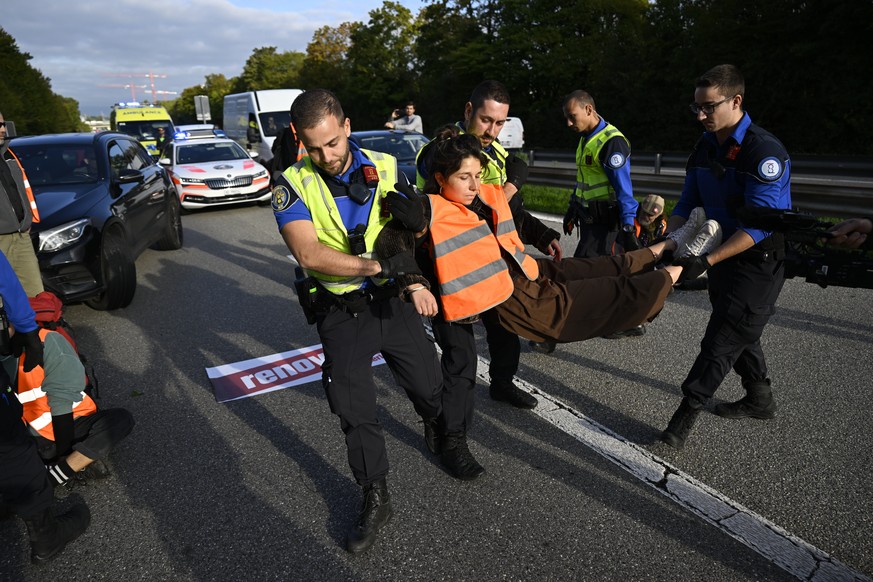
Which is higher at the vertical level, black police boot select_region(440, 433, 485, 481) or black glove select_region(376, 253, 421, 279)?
black glove select_region(376, 253, 421, 279)

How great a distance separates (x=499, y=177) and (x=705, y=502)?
2104 millimetres

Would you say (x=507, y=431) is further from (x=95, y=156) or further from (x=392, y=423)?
(x=95, y=156)

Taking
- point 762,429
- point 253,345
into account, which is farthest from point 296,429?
point 762,429

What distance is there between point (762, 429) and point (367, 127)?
5038 cm

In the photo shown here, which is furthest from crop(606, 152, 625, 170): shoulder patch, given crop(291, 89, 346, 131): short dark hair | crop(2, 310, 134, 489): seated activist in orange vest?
crop(2, 310, 134, 489): seated activist in orange vest

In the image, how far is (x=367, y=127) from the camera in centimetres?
5097

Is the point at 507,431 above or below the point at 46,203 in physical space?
below

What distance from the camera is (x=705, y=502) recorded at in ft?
9.30

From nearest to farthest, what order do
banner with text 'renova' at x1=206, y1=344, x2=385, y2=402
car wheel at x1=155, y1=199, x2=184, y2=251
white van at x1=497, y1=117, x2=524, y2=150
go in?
banner with text 'renova' at x1=206, y1=344, x2=385, y2=402, car wheel at x1=155, y1=199, x2=184, y2=251, white van at x1=497, y1=117, x2=524, y2=150

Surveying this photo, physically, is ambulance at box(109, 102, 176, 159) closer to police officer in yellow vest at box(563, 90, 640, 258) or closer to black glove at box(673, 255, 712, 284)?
police officer in yellow vest at box(563, 90, 640, 258)

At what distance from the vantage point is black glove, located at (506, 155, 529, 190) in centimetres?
376

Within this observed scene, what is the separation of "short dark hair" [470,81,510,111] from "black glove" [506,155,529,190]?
1.44 ft

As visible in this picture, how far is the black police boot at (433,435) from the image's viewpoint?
3.23m

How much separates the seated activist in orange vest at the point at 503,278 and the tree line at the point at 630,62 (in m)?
20.0
